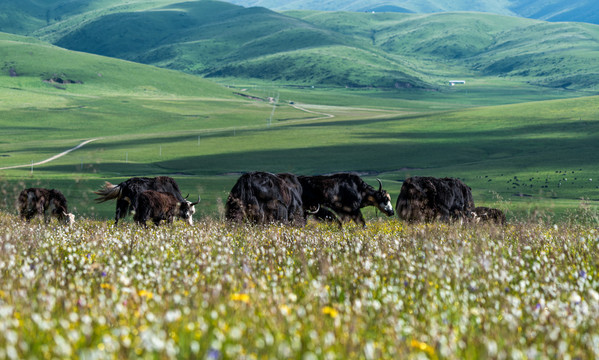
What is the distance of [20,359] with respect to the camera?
379cm

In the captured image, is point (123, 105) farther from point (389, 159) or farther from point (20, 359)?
point (20, 359)

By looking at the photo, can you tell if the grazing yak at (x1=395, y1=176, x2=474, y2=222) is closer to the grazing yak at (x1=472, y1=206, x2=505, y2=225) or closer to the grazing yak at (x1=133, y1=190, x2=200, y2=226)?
the grazing yak at (x1=472, y1=206, x2=505, y2=225)

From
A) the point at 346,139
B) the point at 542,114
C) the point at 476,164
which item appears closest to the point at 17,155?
the point at 346,139

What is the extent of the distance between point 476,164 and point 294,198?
45.3m

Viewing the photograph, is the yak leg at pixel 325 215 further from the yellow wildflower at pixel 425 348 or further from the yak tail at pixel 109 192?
the yellow wildflower at pixel 425 348

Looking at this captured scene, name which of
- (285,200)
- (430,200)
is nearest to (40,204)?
(285,200)

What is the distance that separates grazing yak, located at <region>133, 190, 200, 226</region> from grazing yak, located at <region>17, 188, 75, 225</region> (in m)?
3.24

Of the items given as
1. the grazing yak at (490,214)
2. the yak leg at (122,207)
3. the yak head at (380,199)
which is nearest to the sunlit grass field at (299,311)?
the yak leg at (122,207)

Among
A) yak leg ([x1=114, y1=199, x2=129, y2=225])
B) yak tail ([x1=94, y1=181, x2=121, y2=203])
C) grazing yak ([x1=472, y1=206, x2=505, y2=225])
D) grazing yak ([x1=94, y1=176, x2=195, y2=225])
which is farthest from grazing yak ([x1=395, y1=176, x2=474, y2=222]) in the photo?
yak tail ([x1=94, y1=181, x2=121, y2=203])

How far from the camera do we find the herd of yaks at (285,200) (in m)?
14.9

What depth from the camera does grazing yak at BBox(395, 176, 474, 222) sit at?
16922mm

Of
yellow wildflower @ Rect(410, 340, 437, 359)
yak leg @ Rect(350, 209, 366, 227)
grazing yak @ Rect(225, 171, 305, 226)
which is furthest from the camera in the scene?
yak leg @ Rect(350, 209, 366, 227)

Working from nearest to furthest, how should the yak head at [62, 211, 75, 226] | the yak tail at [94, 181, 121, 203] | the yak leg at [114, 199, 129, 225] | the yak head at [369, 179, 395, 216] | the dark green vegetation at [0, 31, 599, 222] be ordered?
the yak tail at [94, 181, 121, 203]
the yak leg at [114, 199, 129, 225]
the yak head at [369, 179, 395, 216]
the yak head at [62, 211, 75, 226]
the dark green vegetation at [0, 31, 599, 222]

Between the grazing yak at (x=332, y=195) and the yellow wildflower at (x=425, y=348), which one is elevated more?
the yellow wildflower at (x=425, y=348)
